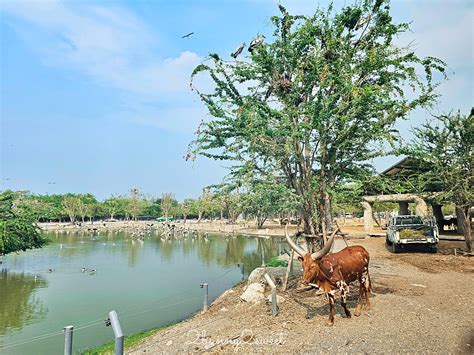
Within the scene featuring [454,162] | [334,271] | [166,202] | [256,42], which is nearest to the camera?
[334,271]

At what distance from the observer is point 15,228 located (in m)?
20.9

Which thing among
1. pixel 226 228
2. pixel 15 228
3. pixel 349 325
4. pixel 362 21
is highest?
pixel 362 21

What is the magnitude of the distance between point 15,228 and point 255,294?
17981mm

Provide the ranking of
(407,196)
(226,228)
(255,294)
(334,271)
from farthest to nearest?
(226,228) → (407,196) → (255,294) → (334,271)

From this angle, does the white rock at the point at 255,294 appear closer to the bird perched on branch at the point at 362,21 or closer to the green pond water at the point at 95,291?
the green pond water at the point at 95,291

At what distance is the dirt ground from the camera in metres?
5.90

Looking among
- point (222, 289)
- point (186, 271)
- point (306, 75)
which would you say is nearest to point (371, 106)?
point (306, 75)

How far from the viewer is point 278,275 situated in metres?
11.8

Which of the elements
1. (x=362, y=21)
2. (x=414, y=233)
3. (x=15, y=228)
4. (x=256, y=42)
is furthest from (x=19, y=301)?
(x=414, y=233)

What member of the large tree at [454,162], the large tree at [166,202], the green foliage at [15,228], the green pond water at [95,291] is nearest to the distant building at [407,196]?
the large tree at [454,162]

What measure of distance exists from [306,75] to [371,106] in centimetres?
214

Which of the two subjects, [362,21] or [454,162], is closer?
[362,21]

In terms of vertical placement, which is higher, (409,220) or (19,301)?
(409,220)

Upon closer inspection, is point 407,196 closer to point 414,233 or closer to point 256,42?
point 414,233
